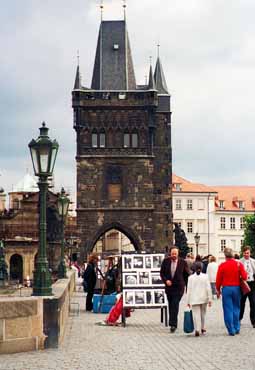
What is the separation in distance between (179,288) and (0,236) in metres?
61.8

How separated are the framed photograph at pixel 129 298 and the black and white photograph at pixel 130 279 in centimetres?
18

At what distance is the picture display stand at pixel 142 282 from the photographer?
1833cm

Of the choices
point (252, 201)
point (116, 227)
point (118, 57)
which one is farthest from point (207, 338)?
point (252, 201)

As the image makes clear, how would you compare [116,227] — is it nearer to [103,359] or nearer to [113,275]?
[113,275]

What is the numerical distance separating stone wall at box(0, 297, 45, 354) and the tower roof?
59.4 meters

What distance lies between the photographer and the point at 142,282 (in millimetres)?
18516

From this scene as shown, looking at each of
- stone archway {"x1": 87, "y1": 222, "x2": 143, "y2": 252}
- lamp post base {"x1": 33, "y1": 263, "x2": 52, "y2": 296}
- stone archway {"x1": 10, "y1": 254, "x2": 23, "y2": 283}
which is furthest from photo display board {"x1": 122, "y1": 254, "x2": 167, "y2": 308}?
stone archway {"x1": 10, "y1": 254, "x2": 23, "y2": 283}

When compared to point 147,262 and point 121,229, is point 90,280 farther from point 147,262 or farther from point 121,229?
point 121,229

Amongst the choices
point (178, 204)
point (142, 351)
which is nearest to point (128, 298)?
point (142, 351)

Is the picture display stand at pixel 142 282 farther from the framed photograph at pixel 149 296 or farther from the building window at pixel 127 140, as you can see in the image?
the building window at pixel 127 140

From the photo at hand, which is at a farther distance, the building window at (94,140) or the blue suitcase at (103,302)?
the building window at (94,140)

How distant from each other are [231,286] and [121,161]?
52.8 metres

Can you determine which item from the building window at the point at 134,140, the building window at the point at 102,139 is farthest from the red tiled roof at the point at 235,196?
the building window at the point at 102,139

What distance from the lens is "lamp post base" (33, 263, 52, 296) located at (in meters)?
13.7
